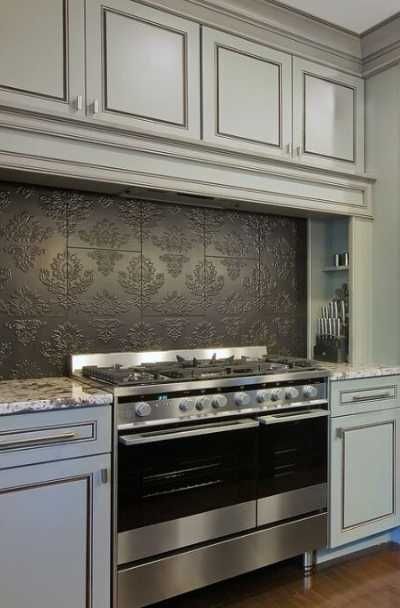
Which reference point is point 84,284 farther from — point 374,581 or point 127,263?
point 374,581

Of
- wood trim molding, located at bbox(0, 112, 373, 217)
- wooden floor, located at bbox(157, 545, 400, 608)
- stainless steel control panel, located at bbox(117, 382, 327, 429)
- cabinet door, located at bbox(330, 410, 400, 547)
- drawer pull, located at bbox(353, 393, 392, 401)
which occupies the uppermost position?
wood trim molding, located at bbox(0, 112, 373, 217)

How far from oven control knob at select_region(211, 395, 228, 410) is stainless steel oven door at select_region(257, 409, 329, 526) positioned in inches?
8.4

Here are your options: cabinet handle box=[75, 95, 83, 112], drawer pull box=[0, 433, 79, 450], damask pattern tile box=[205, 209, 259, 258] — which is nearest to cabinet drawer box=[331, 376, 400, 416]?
damask pattern tile box=[205, 209, 259, 258]

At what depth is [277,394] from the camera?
2240mm

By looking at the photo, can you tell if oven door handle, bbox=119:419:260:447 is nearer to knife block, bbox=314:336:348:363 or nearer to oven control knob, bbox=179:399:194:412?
oven control knob, bbox=179:399:194:412

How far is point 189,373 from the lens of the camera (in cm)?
206

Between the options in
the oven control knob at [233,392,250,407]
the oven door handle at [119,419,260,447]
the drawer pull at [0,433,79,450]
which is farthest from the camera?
the oven control knob at [233,392,250,407]

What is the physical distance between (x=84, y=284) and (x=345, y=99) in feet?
6.03

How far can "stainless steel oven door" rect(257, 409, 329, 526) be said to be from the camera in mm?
2201

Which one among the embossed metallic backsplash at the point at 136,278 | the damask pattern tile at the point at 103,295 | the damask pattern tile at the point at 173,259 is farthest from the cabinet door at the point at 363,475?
the damask pattern tile at the point at 103,295

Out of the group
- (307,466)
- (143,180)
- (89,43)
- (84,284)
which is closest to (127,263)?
(84,284)

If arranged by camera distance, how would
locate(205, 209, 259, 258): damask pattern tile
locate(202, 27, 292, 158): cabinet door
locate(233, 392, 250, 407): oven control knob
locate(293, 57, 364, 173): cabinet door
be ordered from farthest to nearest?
locate(205, 209, 259, 258): damask pattern tile
locate(293, 57, 364, 173): cabinet door
locate(202, 27, 292, 158): cabinet door
locate(233, 392, 250, 407): oven control knob

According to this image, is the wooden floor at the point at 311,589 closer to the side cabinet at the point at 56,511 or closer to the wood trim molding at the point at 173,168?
the side cabinet at the point at 56,511

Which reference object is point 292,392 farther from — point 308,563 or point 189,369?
point 308,563
